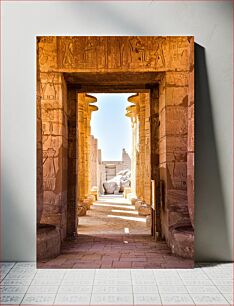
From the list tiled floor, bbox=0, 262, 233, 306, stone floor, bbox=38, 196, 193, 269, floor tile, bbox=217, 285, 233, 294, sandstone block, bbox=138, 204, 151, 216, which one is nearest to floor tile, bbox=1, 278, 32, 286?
tiled floor, bbox=0, 262, 233, 306

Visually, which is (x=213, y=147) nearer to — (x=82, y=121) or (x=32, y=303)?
(x=32, y=303)

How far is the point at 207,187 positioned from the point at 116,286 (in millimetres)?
1444

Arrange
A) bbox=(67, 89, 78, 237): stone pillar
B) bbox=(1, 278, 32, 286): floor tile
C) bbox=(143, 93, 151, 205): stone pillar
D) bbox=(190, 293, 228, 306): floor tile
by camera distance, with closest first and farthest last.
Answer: bbox=(190, 293, 228, 306): floor tile < bbox=(1, 278, 32, 286): floor tile < bbox=(67, 89, 78, 237): stone pillar < bbox=(143, 93, 151, 205): stone pillar

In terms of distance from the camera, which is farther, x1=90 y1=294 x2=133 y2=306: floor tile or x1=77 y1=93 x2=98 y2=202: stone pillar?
x1=77 y1=93 x2=98 y2=202: stone pillar

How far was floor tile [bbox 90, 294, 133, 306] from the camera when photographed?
10.1 feet

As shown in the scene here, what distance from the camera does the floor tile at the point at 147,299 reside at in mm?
3061

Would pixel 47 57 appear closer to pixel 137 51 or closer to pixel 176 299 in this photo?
pixel 137 51

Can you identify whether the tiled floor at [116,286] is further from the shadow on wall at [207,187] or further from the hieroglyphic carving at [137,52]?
the hieroglyphic carving at [137,52]

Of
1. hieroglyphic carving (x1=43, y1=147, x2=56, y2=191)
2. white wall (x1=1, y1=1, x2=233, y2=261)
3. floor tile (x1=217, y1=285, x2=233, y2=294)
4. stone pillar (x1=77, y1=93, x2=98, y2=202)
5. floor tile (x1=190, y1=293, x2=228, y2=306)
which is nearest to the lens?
floor tile (x1=190, y1=293, x2=228, y2=306)

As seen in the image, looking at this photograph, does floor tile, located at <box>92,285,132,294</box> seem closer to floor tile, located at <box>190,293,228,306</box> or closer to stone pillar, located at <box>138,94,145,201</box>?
floor tile, located at <box>190,293,228,306</box>

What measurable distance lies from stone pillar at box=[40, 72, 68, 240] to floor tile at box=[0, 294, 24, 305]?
2.54m

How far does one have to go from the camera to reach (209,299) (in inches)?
124

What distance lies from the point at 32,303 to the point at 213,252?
6.62 feet

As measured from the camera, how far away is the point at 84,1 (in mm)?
3982
